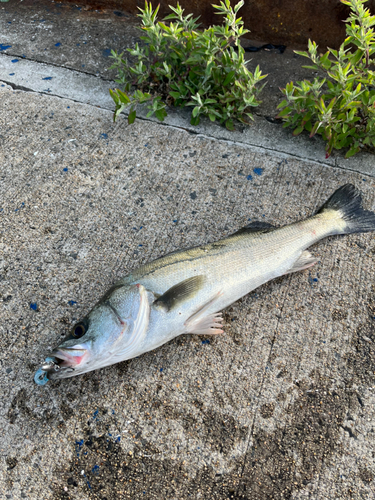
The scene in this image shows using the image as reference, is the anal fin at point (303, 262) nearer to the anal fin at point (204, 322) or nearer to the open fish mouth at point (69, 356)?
the anal fin at point (204, 322)

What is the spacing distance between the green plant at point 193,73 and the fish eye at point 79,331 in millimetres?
1905

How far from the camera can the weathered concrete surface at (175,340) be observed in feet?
6.84

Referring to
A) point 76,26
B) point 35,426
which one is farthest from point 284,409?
point 76,26

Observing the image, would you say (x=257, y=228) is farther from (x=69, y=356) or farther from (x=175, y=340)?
(x=69, y=356)

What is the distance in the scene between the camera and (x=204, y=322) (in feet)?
7.76

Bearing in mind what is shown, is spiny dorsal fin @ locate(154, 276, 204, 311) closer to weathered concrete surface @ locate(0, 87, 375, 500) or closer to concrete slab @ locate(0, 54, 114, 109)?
weathered concrete surface @ locate(0, 87, 375, 500)

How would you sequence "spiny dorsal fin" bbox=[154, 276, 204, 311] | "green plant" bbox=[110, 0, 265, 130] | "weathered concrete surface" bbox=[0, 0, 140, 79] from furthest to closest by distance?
"weathered concrete surface" bbox=[0, 0, 140, 79] → "green plant" bbox=[110, 0, 265, 130] → "spiny dorsal fin" bbox=[154, 276, 204, 311]

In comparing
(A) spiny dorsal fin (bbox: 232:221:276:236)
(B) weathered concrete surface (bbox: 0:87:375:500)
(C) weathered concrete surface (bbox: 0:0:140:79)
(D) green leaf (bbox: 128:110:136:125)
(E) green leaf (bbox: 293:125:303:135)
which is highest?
(C) weathered concrete surface (bbox: 0:0:140:79)

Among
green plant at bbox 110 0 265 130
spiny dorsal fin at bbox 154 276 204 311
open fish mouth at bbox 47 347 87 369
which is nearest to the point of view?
open fish mouth at bbox 47 347 87 369

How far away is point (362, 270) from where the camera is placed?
2.77 m

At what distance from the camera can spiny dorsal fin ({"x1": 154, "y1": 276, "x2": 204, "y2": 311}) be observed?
225cm

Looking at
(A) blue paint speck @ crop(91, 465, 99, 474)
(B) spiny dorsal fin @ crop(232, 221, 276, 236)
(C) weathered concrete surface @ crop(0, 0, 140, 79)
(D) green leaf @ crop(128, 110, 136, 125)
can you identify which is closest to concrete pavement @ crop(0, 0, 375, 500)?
(A) blue paint speck @ crop(91, 465, 99, 474)

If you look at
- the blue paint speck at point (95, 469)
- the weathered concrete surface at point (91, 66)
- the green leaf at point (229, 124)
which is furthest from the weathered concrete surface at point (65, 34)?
the blue paint speck at point (95, 469)

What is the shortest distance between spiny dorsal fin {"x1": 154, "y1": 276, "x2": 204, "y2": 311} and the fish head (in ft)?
0.31
